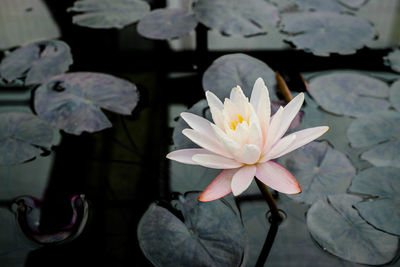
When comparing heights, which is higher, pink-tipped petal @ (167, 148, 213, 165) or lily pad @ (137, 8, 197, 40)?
lily pad @ (137, 8, 197, 40)

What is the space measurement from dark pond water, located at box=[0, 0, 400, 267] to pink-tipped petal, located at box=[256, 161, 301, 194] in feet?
0.92

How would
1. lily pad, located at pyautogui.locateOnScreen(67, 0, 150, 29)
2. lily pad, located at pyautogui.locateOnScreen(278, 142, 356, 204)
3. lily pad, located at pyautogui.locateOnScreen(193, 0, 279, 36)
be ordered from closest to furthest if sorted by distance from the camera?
lily pad, located at pyautogui.locateOnScreen(278, 142, 356, 204), lily pad, located at pyautogui.locateOnScreen(193, 0, 279, 36), lily pad, located at pyautogui.locateOnScreen(67, 0, 150, 29)

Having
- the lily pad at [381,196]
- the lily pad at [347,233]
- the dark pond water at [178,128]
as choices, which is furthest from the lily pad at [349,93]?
the lily pad at [347,233]

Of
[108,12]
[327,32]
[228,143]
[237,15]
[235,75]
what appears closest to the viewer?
[228,143]

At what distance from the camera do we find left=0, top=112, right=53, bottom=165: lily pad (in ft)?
5.93

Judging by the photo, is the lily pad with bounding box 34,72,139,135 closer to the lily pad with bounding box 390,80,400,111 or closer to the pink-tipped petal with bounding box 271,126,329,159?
the pink-tipped petal with bounding box 271,126,329,159

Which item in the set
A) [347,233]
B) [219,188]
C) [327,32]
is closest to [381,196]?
[347,233]

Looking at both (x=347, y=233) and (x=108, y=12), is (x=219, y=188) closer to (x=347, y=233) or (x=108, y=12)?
(x=347, y=233)

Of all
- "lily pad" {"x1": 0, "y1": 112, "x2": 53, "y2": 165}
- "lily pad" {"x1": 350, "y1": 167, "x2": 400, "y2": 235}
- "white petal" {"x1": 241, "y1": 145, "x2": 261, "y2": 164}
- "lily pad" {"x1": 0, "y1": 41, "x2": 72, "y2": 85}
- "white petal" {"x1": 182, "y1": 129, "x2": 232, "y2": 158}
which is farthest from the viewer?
"lily pad" {"x1": 0, "y1": 41, "x2": 72, "y2": 85}

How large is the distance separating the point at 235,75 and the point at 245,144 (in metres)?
0.73

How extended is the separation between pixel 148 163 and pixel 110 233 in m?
0.38

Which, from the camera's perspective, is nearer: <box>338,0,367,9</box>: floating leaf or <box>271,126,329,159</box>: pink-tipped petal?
<box>271,126,329,159</box>: pink-tipped petal

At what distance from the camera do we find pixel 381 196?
1.55 m

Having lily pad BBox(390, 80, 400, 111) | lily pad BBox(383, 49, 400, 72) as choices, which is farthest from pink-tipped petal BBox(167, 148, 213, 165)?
lily pad BBox(383, 49, 400, 72)
